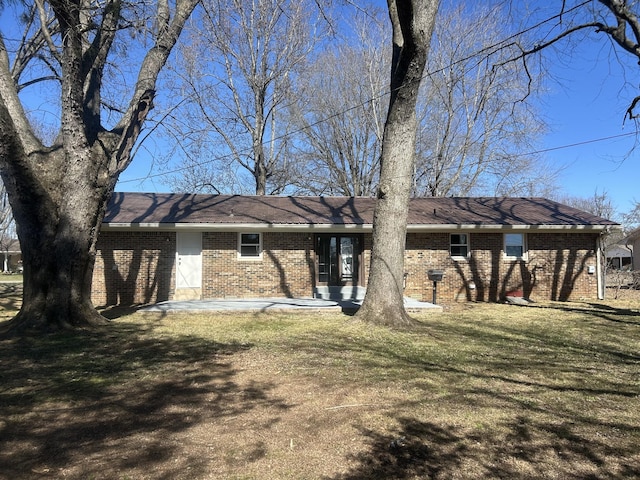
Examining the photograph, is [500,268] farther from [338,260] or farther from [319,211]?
[319,211]

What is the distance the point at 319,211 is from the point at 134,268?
6.27m

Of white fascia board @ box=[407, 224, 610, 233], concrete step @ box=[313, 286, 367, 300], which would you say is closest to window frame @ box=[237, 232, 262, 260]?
concrete step @ box=[313, 286, 367, 300]

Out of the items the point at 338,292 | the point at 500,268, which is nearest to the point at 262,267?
the point at 338,292

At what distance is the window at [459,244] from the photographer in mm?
15004

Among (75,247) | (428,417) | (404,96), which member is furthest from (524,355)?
(75,247)

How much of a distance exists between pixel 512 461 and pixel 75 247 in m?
8.22

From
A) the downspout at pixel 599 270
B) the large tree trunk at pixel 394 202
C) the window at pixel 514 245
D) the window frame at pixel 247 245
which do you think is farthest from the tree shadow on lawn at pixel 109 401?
the downspout at pixel 599 270

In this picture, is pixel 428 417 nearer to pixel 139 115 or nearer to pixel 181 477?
pixel 181 477

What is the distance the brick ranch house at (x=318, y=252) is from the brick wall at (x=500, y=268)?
0.11 ft

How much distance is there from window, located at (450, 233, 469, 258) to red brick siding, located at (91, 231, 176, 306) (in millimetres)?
9088

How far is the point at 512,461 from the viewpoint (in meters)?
3.25

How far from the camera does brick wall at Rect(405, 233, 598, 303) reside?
1477 centimetres

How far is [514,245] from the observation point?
15.1 metres

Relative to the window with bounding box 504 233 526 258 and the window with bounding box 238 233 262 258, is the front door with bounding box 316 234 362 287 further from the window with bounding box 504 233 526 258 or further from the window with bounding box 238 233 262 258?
the window with bounding box 504 233 526 258
